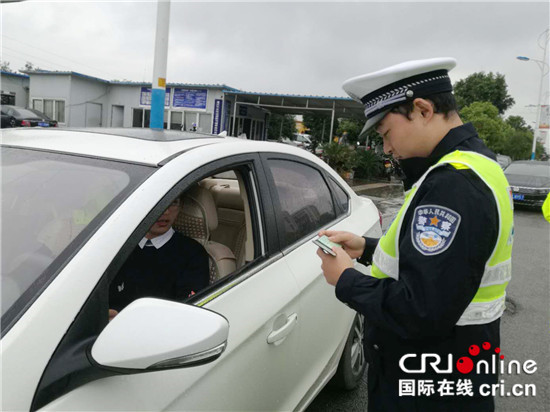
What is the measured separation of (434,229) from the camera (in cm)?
119

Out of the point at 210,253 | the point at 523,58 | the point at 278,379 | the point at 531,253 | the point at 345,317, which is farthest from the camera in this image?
the point at 523,58

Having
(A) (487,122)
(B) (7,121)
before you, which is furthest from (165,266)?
(A) (487,122)

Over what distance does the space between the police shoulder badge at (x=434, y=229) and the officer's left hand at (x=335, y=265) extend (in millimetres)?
309

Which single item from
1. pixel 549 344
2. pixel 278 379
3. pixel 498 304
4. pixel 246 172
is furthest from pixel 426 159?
pixel 549 344

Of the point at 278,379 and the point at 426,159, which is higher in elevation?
the point at 426,159

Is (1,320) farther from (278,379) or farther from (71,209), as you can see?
(278,379)

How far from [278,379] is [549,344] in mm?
3366

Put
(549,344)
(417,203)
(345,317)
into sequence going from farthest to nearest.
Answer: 1. (549,344)
2. (345,317)
3. (417,203)

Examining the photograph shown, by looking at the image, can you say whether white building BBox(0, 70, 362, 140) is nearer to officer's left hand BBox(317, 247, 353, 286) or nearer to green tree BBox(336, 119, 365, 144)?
green tree BBox(336, 119, 365, 144)

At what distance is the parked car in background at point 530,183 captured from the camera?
509 inches

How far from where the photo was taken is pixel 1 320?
3.54ft

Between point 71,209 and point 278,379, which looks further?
point 278,379

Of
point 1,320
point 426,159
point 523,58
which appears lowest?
point 1,320

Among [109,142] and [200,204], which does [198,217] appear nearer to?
[200,204]
